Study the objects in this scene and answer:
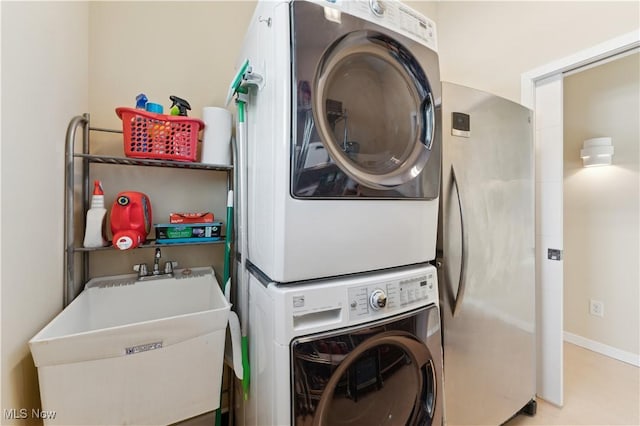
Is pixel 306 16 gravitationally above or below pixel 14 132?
above

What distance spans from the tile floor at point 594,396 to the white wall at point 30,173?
2.40m

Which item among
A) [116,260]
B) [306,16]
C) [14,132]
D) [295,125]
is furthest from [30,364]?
[306,16]

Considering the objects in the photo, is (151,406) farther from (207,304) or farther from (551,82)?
(551,82)

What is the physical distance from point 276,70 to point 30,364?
1.22 metres

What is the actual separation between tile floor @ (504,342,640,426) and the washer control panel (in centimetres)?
136

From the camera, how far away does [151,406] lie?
0.87 metres

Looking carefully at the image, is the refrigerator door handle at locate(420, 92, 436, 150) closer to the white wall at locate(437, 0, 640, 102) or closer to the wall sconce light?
the white wall at locate(437, 0, 640, 102)

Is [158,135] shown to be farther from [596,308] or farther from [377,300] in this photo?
[596,308]

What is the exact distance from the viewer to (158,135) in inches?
45.5

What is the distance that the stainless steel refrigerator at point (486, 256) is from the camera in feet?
4.10

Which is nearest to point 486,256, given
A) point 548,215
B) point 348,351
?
point 548,215

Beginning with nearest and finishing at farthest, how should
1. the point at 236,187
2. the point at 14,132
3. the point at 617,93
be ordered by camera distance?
the point at 14,132 → the point at 236,187 → the point at 617,93

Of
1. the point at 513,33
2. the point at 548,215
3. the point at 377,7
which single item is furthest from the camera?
the point at 513,33

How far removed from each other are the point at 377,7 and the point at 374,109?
0.34m
